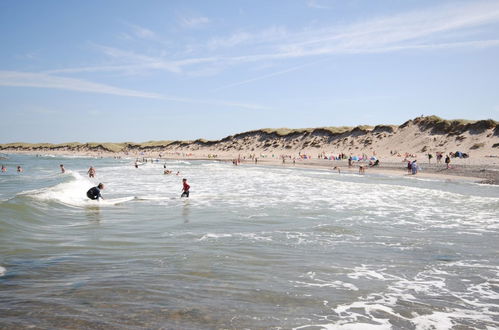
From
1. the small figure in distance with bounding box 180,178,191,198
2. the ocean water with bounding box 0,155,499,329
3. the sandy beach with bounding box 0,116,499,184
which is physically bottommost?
the ocean water with bounding box 0,155,499,329

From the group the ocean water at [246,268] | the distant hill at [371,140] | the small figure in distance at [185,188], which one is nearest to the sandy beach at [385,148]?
the distant hill at [371,140]

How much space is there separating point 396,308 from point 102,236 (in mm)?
8548

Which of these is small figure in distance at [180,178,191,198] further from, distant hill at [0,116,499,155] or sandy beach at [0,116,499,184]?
distant hill at [0,116,499,155]

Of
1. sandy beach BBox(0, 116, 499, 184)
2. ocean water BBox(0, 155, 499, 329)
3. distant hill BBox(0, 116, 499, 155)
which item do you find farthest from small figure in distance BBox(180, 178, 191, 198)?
distant hill BBox(0, 116, 499, 155)

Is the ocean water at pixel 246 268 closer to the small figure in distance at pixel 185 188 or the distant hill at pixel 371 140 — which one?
the small figure in distance at pixel 185 188

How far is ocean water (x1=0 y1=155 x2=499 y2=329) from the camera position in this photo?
5812 mm

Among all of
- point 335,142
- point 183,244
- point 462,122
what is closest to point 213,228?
point 183,244

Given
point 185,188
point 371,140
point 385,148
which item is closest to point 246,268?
point 185,188

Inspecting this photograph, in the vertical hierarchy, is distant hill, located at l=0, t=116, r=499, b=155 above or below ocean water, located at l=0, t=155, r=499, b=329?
above

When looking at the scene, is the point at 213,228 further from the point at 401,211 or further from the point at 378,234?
the point at 401,211

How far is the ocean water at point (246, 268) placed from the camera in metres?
5.81

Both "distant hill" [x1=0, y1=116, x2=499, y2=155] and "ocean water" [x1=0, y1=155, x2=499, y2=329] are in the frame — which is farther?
"distant hill" [x1=0, y1=116, x2=499, y2=155]

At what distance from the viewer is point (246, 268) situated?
838cm

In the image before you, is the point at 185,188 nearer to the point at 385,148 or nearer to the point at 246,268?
the point at 246,268
